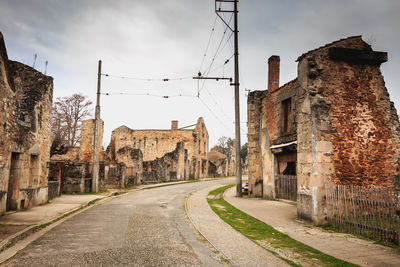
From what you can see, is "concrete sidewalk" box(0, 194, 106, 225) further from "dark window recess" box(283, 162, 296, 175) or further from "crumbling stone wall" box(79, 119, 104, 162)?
"crumbling stone wall" box(79, 119, 104, 162)

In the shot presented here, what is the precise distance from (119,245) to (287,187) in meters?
10.5

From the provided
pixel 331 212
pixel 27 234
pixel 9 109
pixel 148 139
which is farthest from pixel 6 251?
pixel 148 139

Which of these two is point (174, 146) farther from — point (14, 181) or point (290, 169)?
point (14, 181)

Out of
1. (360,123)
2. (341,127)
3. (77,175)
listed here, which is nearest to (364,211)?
(341,127)

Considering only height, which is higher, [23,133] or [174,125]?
[174,125]

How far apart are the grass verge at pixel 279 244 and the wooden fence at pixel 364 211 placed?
192cm

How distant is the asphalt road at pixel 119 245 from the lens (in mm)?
5344

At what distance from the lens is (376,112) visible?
10.5 metres

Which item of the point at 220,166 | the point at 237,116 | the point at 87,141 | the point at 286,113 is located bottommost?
the point at 220,166

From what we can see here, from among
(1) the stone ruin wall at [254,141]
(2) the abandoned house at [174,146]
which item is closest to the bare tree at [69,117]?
(2) the abandoned house at [174,146]

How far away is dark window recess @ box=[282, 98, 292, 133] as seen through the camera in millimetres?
15022

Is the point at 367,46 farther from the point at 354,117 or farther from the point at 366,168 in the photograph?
the point at 366,168

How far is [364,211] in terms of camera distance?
7.52m

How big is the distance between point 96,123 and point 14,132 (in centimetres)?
811
